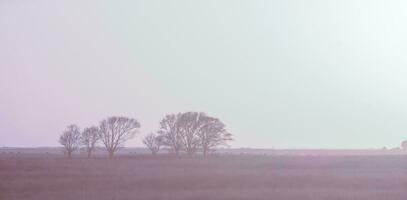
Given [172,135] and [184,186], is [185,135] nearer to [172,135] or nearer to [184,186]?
[172,135]

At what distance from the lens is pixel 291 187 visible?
1594 inches

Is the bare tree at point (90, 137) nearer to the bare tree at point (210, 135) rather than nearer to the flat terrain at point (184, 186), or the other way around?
the bare tree at point (210, 135)

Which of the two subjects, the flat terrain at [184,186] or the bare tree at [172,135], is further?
the bare tree at [172,135]

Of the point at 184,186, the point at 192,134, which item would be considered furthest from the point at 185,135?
the point at 184,186

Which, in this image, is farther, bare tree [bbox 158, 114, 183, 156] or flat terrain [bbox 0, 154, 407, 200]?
bare tree [bbox 158, 114, 183, 156]

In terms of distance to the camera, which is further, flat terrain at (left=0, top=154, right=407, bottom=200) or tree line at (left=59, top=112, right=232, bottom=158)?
tree line at (left=59, top=112, right=232, bottom=158)

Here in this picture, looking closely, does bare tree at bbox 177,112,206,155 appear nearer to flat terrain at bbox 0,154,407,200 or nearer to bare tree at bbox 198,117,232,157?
bare tree at bbox 198,117,232,157

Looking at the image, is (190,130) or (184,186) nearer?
(184,186)

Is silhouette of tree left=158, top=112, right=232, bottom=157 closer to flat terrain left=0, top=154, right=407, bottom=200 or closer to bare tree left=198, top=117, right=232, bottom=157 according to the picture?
bare tree left=198, top=117, right=232, bottom=157

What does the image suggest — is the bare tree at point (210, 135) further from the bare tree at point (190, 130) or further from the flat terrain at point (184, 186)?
the flat terrain at point (184, 186)

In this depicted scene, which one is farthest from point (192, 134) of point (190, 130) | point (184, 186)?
point (184, 186)

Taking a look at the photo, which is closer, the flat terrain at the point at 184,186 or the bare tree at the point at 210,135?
the flat terrain at the point at 184,186

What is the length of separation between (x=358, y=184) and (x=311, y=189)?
241 inches

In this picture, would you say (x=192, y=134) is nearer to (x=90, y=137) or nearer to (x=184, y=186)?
(x=90, y=137)
